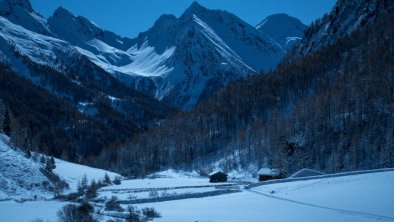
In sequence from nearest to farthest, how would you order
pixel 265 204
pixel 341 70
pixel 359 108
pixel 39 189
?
pixel 265 204 → pixel 39 189 → pixel 359 108 → pixel 341 70

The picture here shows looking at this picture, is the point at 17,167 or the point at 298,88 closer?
the point at 17,167

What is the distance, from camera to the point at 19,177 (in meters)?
83.5

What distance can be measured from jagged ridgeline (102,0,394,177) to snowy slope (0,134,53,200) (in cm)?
5088

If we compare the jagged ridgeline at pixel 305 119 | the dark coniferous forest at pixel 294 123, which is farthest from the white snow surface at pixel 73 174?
the jagged ridgeline at pixel 305 119

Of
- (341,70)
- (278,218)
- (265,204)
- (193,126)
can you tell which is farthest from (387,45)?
(278,218)

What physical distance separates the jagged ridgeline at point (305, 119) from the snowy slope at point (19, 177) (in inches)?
2003

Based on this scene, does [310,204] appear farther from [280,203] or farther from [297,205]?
[280,203]

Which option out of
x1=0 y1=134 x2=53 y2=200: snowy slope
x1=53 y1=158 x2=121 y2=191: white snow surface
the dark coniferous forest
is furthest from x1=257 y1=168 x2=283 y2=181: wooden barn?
x1=0 y1=134 x2=53 y2=200: snowy slope

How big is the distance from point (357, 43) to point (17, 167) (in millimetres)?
128148

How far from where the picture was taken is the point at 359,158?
8588cm

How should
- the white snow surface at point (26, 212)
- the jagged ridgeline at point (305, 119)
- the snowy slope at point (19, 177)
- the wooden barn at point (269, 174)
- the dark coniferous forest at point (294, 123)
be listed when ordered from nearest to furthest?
the white snow surface at point (26, 212) → the snowy slope at point (19, 177) → the wooden barn at point (269, 174) → the jagged ridgeline at point (305, 119) → the dark coniferous forest at point (294, 123)

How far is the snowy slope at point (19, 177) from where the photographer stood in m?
77.4

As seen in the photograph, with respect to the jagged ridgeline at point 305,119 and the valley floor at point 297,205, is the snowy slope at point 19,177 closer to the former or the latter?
the valley floor at point 297,205

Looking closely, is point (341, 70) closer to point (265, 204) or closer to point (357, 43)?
point (357, 43)
